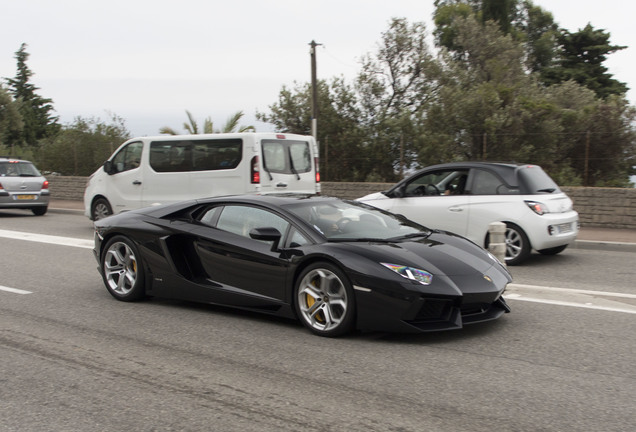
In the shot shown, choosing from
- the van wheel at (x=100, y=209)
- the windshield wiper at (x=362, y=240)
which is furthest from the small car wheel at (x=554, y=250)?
the van wheel at (x=100, y=209)

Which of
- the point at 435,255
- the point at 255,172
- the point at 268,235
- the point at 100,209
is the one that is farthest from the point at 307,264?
the point at 100,209

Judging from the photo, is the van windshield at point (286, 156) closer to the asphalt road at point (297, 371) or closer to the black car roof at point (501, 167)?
the black car roof at point (501, 167)

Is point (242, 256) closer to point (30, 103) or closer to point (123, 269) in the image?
point (123, 269)

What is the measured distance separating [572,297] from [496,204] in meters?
2.84

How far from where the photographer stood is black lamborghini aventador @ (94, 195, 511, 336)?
5.49 m

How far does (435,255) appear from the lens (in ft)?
19.4

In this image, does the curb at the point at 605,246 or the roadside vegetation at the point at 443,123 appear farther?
the roadside vegetation at the point at 443,123

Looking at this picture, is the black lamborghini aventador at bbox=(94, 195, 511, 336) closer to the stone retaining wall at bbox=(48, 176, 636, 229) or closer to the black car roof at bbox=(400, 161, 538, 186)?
the black car roof at bbox=(400, 161, 538, 186)

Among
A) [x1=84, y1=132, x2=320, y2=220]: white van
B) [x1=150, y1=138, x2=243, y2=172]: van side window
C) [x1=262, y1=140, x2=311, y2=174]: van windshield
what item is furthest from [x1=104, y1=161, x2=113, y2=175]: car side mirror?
[x1=262, y1=140, x2=311, y2=174]: van windshield

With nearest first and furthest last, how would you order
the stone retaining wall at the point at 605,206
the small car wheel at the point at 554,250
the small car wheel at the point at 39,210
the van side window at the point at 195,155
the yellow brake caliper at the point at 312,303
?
the yellow brake caliper at the point at 312,303 → the small car wheel at the point at 554,250 → the van side window at the point at 195,155 → the stone retaining wall at the point at 605,206 → the small car wheel at the point at 39,210

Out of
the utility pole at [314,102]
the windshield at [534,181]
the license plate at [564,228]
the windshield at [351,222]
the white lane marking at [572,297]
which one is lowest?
the white lane marking at [572,297]

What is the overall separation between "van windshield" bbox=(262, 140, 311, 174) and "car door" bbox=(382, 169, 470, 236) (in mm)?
3032

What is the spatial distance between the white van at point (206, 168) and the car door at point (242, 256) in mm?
6452

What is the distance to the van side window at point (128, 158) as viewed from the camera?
14.5 meters
